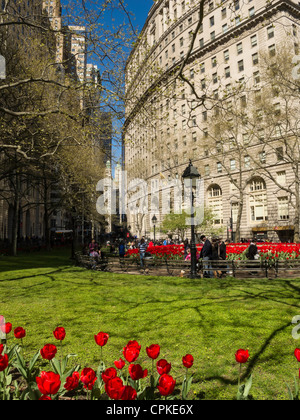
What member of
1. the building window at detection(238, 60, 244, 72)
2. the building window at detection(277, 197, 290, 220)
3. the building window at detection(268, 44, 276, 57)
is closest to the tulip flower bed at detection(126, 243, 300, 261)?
the building window at detection(268, 44, 276, 57)

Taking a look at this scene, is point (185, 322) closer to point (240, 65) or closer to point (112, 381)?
point (112, 381)

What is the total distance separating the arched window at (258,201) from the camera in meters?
40.8

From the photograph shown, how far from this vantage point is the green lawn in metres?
3.98

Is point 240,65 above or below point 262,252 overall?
above

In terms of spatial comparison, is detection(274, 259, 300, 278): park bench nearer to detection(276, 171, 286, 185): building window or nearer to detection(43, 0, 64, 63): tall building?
detection(43, 0, 64, 63): tall building

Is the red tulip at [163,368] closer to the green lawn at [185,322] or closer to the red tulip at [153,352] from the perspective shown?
the red tulip at [153,352]

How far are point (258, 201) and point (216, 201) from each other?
7.43 m

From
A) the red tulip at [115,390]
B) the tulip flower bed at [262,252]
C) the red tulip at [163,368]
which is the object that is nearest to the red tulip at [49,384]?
the red tulip at [115,390]

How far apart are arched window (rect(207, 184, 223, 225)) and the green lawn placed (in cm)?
3639

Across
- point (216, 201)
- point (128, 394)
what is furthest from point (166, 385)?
point (216, 201)

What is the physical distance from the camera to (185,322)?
6.01m

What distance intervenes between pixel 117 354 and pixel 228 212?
42.4m
